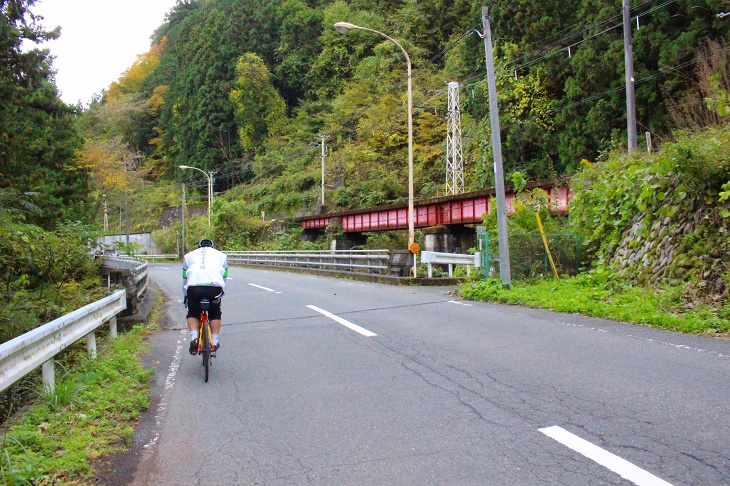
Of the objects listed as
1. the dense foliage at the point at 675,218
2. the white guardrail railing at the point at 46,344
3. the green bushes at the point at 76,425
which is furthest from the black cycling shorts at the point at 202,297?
the dense foliage at the point at 675,218

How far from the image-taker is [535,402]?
4.90 m

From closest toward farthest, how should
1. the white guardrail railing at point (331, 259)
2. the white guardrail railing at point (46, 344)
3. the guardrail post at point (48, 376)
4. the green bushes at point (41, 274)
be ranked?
the white guardrail railing at point (46, 344), the guardrail post at point (48, 376), the green bushes at point (41, 274), the white guardrail railing at point (331, 259)

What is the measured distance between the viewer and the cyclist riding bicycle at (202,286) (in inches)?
264

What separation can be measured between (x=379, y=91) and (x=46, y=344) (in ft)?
178

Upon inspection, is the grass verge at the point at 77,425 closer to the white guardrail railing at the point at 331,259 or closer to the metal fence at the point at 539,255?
the metal fence at the point at 539,255

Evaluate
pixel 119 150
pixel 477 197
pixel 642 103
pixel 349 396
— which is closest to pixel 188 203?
pixel 119 150

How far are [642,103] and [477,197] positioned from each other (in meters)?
9.72

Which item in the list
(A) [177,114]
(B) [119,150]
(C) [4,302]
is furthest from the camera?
(A) [177,114]

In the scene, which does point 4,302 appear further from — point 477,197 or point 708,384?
point 477,197

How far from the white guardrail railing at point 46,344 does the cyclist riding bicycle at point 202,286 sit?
4.18 ft

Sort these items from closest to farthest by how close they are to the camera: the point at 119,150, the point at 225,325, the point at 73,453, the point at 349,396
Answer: the point at 73,453
the point at 349,396
the point at 225,325
the point at 119,150

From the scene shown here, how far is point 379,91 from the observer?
5691 cm

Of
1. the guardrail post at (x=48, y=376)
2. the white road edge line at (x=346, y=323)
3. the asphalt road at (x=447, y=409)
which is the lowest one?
the asphalt road at (x=447, y=409)

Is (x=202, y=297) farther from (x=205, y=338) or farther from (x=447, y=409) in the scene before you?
(x=447, y=409)
